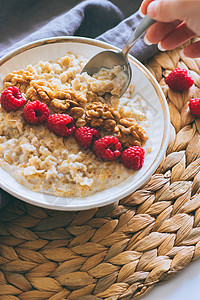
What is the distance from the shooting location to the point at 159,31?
1497 mm

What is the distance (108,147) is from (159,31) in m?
0.58

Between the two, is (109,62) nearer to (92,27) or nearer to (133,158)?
(133,158)

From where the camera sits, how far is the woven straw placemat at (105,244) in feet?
4.04

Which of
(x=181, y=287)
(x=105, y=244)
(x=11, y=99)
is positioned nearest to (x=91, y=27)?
(x=11, y=99)

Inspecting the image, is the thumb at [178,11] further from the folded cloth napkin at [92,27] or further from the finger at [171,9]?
the folded cloth napkin at [92,27]

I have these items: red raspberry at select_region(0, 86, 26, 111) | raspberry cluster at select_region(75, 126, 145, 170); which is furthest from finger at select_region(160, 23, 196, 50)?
red raspberry at select_region(0, 86, 26, 111)

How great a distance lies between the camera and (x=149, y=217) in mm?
1385

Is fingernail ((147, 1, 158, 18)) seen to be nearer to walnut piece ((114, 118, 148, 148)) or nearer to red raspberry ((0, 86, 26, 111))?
walnut piece ((114, 118, 148, 148))

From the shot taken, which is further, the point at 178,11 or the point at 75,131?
the point at 75,131

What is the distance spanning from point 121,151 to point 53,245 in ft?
1.43

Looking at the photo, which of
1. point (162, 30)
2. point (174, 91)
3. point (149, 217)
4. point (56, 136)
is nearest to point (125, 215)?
point (149, 217)

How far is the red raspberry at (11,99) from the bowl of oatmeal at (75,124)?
0.09 feet

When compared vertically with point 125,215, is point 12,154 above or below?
above

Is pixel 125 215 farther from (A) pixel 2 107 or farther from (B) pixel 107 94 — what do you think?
(A) pixel 2 107
